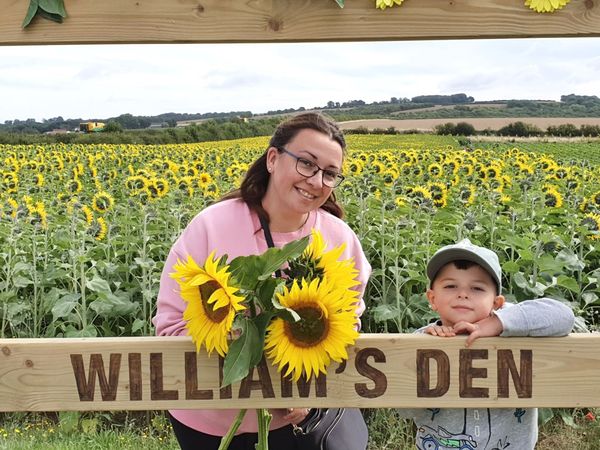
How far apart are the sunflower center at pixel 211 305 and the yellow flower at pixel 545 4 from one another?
4.21 feet

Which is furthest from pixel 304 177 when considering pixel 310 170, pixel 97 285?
pixel 97 285

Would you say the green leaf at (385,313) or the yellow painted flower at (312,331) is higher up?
the yellow painted flower at (312,331)

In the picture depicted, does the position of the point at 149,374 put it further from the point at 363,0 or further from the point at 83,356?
the point at 363,0

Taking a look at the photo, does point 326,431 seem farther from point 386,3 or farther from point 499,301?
point 386,3

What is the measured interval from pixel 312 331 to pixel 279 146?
2.14 feet

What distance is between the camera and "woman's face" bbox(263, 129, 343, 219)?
2.05 metres

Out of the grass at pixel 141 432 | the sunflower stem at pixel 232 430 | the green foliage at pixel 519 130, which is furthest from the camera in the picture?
the green foliage at pixel 519 130

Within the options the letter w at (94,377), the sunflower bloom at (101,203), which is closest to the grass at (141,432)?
the sunflower bloom at (101,203)

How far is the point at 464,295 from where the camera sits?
2.01 m

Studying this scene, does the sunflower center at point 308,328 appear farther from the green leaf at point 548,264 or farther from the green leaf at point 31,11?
the green leaf at point 548,264

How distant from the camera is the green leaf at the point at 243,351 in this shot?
1.66 m

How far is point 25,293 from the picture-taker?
16.4 feet

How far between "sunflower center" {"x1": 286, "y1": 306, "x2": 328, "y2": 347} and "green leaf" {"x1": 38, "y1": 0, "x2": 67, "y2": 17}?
4.03 feet

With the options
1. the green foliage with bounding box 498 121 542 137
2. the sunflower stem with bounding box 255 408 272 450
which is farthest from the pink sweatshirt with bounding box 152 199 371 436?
the green foliage with bounding box 498 121 542 137
